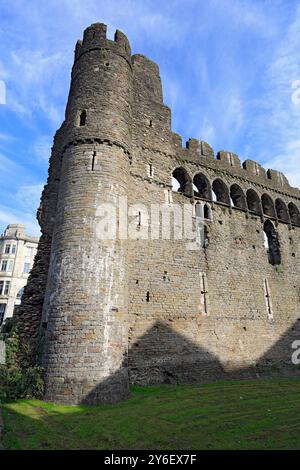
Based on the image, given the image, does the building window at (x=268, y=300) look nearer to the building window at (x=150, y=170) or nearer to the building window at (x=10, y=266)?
the building window at (x=150, y=170)

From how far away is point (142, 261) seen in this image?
1221cm

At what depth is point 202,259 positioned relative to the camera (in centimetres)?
1398

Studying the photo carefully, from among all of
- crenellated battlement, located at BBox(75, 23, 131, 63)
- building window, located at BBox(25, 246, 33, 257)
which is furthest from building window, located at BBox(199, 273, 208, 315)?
building window, located at BBox(25, 246, 33, 257)

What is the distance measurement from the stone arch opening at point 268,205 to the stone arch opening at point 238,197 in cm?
209

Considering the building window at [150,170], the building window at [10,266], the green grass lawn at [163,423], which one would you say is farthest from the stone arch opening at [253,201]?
the building window at [10,266]

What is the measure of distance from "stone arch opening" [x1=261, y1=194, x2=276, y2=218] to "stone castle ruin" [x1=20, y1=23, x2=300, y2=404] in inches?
4.1

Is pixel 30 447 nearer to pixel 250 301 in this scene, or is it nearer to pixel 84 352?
pixel 84 352

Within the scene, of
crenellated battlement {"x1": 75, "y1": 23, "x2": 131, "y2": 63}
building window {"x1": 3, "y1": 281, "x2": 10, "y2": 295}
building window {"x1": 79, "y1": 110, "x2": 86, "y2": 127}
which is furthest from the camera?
building window {"x1": 3, "y1": 281, "x2": 10, "y2": 295}

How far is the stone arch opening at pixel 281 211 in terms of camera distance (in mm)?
19008

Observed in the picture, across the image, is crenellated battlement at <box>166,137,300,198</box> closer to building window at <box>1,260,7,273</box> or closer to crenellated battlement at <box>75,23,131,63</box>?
crenellated battlement at <box>75,23,131,63</box>

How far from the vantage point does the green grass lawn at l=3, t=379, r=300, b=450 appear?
18.4ft

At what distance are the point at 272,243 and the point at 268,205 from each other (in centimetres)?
242

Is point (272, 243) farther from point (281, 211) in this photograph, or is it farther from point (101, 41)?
point (101, 41)
